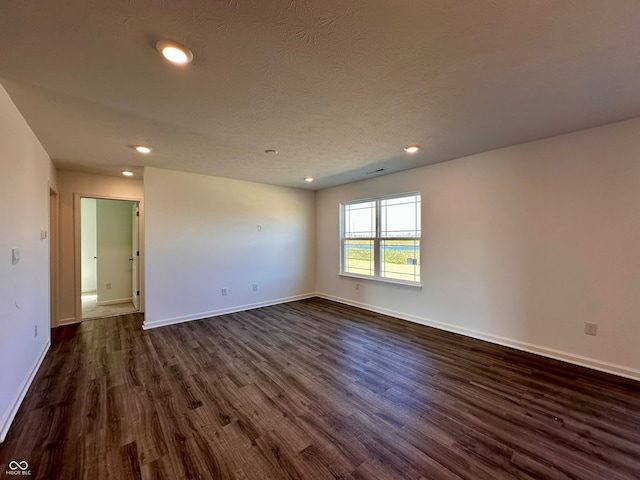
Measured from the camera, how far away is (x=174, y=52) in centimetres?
155

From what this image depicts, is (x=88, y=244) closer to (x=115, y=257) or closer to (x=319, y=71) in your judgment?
(x=115, y=257)

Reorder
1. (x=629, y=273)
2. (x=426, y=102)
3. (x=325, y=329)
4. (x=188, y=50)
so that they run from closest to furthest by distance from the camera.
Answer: (x=188, y=50) → (x=426, y=102) → (x=629, y=273) → (x=325, y=329)

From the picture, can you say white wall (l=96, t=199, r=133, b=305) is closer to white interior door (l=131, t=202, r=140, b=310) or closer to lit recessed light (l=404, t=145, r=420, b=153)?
white interior door (l=131, t=202, r=140, b=310)

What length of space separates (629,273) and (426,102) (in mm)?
2533

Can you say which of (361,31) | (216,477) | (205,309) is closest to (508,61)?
(361,31)

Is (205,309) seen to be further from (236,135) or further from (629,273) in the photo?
(629,273)

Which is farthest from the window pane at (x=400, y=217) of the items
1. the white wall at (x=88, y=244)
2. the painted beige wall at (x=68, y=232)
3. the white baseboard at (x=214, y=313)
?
the white wall at (x=88, y=244)

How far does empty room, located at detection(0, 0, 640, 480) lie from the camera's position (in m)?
1.48

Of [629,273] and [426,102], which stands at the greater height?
[426,102]

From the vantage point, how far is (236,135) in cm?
279

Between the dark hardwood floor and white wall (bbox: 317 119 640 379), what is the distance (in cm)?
33

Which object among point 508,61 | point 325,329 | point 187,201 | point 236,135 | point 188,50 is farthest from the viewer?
point 187,201

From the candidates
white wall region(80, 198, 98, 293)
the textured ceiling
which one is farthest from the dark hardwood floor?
white wall region(80, 198, 98, 293)

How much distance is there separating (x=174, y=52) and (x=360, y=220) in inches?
160
